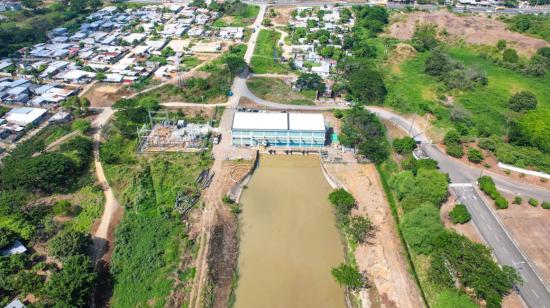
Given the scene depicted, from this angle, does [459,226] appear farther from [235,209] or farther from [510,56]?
[510,56]

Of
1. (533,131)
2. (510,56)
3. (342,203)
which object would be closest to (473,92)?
(533,131)

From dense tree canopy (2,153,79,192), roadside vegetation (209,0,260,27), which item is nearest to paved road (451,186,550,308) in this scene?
dense tree canopy (2,153,79,192)

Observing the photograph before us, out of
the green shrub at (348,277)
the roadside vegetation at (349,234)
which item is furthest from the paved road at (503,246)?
the green shrub at (348,277)

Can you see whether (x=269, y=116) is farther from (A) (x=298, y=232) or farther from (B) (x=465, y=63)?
(B) (x=465, y=63)

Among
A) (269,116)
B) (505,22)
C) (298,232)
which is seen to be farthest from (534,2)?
(298,232)

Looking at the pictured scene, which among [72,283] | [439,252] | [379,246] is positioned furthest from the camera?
[379,246]

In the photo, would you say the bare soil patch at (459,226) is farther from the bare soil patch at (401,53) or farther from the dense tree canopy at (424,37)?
the dense tree canopy at (424,37)
